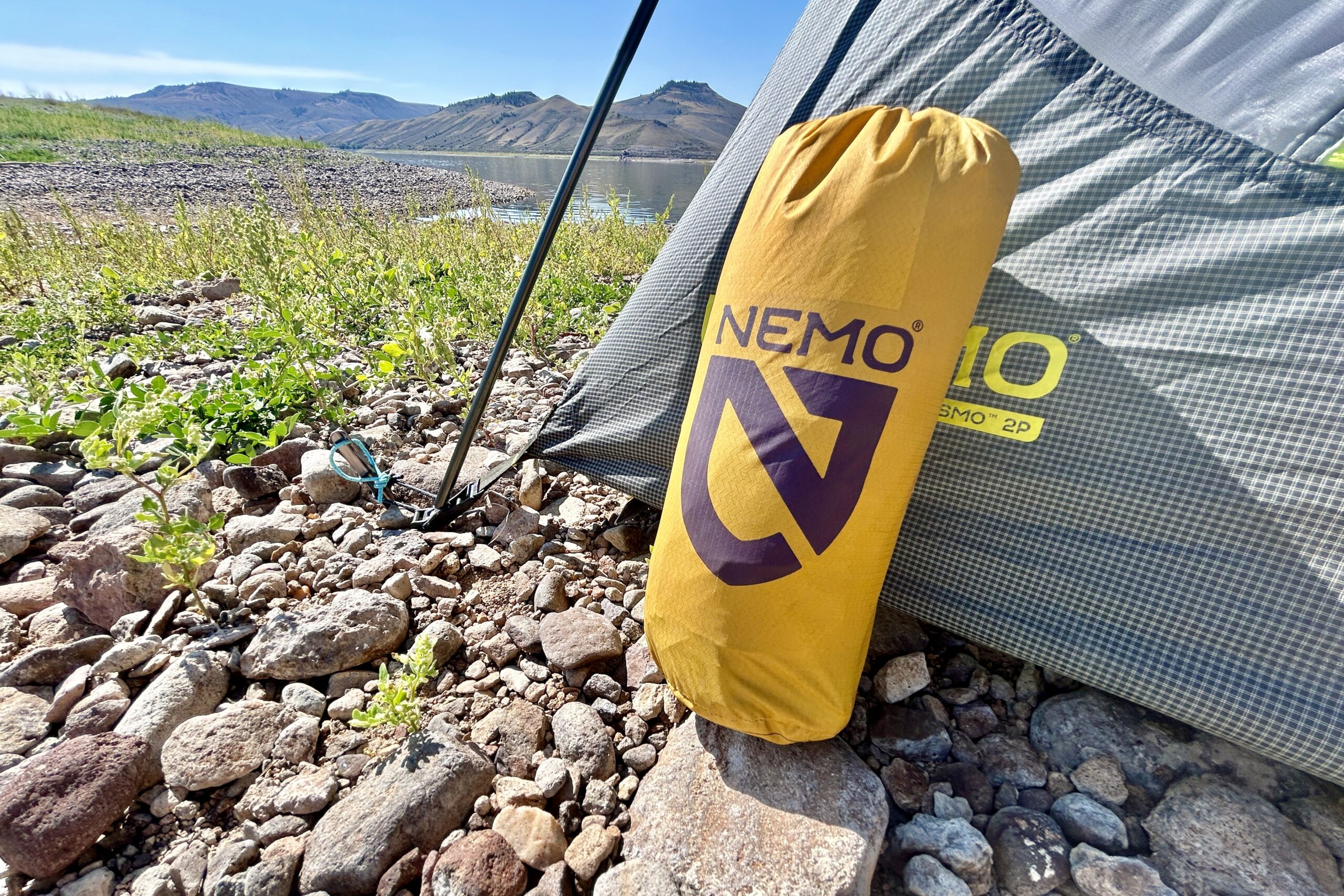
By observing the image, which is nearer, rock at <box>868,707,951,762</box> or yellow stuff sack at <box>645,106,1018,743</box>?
yellow stuff sack at <box>645,106,1018,743</box>

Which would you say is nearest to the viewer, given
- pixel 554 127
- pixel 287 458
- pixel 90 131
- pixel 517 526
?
pixel 517 526

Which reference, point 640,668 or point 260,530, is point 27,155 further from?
point 640,668

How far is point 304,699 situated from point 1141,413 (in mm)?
2101

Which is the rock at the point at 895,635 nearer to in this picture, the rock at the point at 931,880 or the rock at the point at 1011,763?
the rock at the point at 1011,763

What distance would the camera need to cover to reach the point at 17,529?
2.02 metres

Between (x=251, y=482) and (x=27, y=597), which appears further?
(x=251, y=482)

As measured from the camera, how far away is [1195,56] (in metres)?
1.33

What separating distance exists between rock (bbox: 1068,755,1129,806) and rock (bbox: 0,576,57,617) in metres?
2.80

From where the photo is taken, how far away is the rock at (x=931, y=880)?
106 centimetres

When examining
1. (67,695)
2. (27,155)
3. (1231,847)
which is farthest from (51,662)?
(27,155)

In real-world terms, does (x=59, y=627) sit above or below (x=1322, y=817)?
below

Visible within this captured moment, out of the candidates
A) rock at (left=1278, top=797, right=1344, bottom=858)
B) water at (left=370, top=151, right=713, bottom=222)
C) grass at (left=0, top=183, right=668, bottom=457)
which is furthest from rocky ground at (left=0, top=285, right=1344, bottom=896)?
water at (left=370, top=151, right=713, bottom=222)

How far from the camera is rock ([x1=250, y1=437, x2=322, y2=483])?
244 centimetres

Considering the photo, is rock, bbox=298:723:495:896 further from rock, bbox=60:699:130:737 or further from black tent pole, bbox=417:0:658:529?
black tent pole, bbox=417:0:658:529
